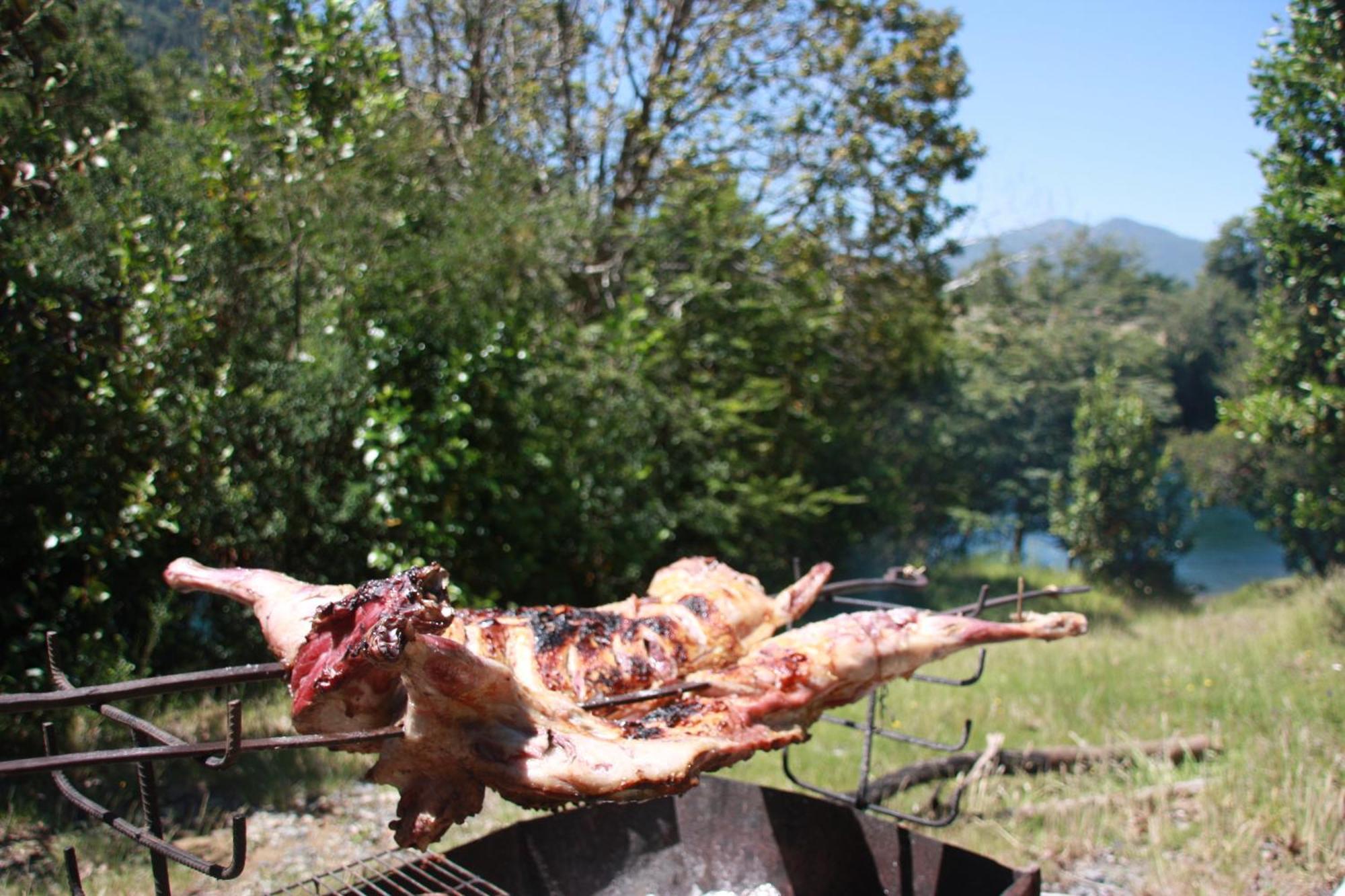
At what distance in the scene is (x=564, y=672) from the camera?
263cm

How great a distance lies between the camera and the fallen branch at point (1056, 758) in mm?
5188

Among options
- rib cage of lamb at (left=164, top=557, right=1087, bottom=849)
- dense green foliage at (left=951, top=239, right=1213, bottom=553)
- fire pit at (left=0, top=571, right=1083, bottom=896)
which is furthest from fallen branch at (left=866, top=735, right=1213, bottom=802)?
dense green foliage at (left=951, top=239, right=1213, bottom=553)

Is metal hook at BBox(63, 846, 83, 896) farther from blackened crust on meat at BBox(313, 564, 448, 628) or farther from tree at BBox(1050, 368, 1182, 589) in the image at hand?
tree at BBox(1050, 368, 1182, 589)

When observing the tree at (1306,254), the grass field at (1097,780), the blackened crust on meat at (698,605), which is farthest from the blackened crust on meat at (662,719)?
the tree at (1306,254)

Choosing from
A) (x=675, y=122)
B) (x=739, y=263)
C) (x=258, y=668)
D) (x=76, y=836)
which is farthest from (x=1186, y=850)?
(x=675, y=122)

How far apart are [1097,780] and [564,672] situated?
A: 3.74 m

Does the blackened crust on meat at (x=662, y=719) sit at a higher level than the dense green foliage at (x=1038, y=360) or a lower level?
lower

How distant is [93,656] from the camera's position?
15.7 feet

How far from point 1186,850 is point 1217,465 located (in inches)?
500

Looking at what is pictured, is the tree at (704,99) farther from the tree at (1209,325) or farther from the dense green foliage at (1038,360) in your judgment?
the tree at (1209,325)

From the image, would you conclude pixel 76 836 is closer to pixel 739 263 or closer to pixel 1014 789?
pixel 1014 789

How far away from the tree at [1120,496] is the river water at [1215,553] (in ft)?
2.00

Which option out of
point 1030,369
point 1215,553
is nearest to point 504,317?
point 1030,369

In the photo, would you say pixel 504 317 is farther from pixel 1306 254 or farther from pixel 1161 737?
pixel 1306 254
